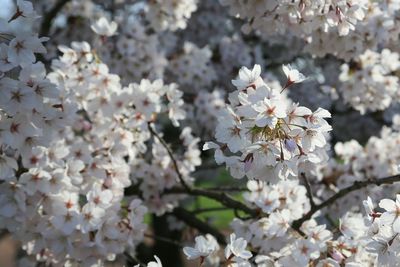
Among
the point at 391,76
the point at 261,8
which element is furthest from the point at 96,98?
the point at 391,76

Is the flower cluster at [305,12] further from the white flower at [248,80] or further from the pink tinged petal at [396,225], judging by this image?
the pink tinged petal at [396,225]

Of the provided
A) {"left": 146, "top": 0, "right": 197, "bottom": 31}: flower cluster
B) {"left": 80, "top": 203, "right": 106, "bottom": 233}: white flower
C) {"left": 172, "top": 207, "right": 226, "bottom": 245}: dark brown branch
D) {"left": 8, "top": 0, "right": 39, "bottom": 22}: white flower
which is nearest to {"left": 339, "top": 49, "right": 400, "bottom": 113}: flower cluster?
{"left": 146, "top": 0, "right": 197, "bottom": 31}: flower cluster

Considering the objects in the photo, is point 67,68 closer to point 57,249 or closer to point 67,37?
point 57,249

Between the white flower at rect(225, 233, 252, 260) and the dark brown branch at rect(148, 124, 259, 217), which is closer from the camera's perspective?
the white flower at rect(225, 233, 252, 260)

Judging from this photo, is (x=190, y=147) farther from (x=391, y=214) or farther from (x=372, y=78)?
(x=391, y=214)

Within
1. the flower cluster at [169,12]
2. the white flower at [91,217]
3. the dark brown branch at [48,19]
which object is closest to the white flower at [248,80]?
the white flower at [91,217]

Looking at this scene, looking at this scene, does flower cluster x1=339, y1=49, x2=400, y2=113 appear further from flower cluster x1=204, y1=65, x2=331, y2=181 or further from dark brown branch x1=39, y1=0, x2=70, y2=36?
dark brown branch x1=39, y1=0, x2=70, y2=36
